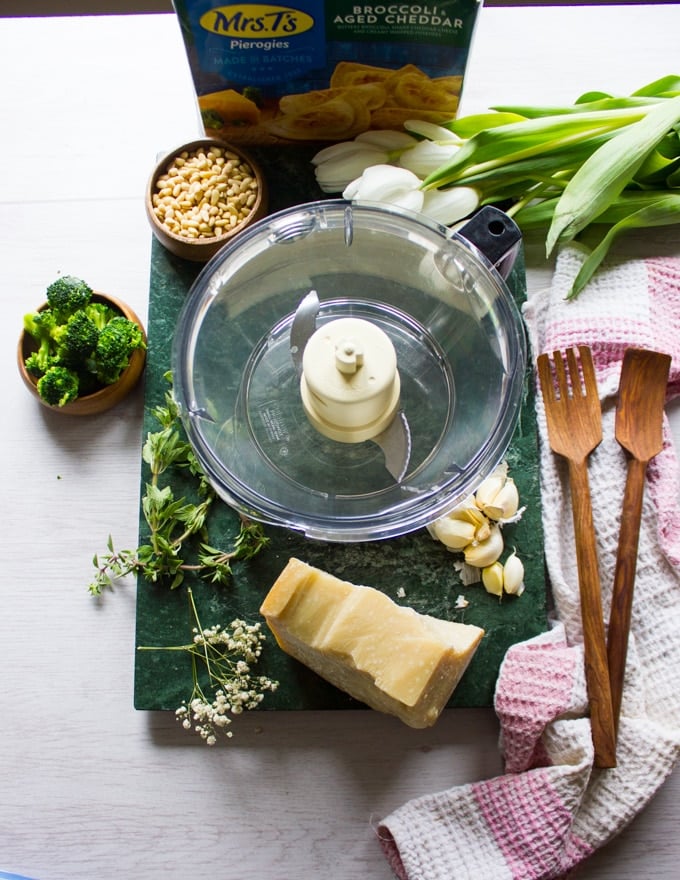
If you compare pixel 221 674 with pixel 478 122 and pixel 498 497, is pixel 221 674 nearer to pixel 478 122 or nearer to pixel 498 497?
pixel 498 497

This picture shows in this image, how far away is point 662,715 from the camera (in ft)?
3.14

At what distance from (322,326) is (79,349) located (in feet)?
0.91

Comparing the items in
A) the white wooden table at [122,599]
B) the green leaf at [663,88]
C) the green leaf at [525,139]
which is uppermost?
the green leaf at [663,88]

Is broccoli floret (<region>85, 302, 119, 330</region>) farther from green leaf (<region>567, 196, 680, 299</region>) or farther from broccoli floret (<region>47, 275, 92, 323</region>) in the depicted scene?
green leaf (<region>567, 196, 680, 299</region>)

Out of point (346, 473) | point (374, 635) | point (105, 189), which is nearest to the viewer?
point (374, 635)

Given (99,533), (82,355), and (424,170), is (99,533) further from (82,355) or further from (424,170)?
(424,170)

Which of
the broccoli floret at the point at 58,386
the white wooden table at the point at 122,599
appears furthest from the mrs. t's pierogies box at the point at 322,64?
the broccoli floret at the point at 58,386

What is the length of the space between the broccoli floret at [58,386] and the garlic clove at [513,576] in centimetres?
54

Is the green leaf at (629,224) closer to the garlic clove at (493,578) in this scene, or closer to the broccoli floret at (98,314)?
the garlic clove at (493,578)

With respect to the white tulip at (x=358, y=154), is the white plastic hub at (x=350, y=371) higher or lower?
lower

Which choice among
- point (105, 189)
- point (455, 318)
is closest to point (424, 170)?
point (455, 318)

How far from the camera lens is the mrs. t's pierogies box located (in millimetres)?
893

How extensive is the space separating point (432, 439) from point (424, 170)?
333 mm

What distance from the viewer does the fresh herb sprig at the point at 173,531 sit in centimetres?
99
